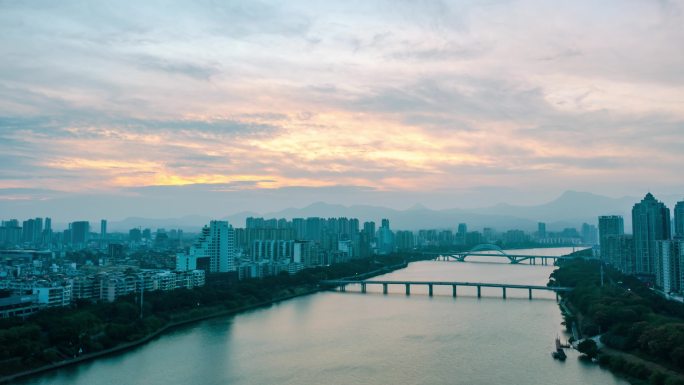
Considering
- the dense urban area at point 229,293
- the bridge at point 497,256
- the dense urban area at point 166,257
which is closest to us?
the dense urban area at point 229,293

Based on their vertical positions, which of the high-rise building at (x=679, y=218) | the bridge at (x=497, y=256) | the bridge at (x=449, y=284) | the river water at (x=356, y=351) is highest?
the high-rise building at (x=679, y=218)

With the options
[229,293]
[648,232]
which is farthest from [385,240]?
[229,293]

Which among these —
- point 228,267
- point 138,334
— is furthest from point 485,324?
point 228,267

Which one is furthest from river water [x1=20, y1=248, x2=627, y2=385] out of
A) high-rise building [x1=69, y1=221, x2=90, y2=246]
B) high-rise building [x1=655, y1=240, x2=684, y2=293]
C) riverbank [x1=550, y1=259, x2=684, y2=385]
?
high-rise building [x1=69, y1=221, x2=90, y2=246]

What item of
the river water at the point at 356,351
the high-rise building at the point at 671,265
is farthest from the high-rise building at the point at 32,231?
the high-rise building at the point at 671,265

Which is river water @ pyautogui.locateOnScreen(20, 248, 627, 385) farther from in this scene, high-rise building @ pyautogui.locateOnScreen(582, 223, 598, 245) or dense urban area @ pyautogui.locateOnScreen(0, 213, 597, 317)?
high-rise building @ pyautogui.locateOnScreen(582, 223, 598, 245)

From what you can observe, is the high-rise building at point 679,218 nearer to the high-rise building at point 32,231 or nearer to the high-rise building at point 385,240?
the high-rise building at point 385,240
